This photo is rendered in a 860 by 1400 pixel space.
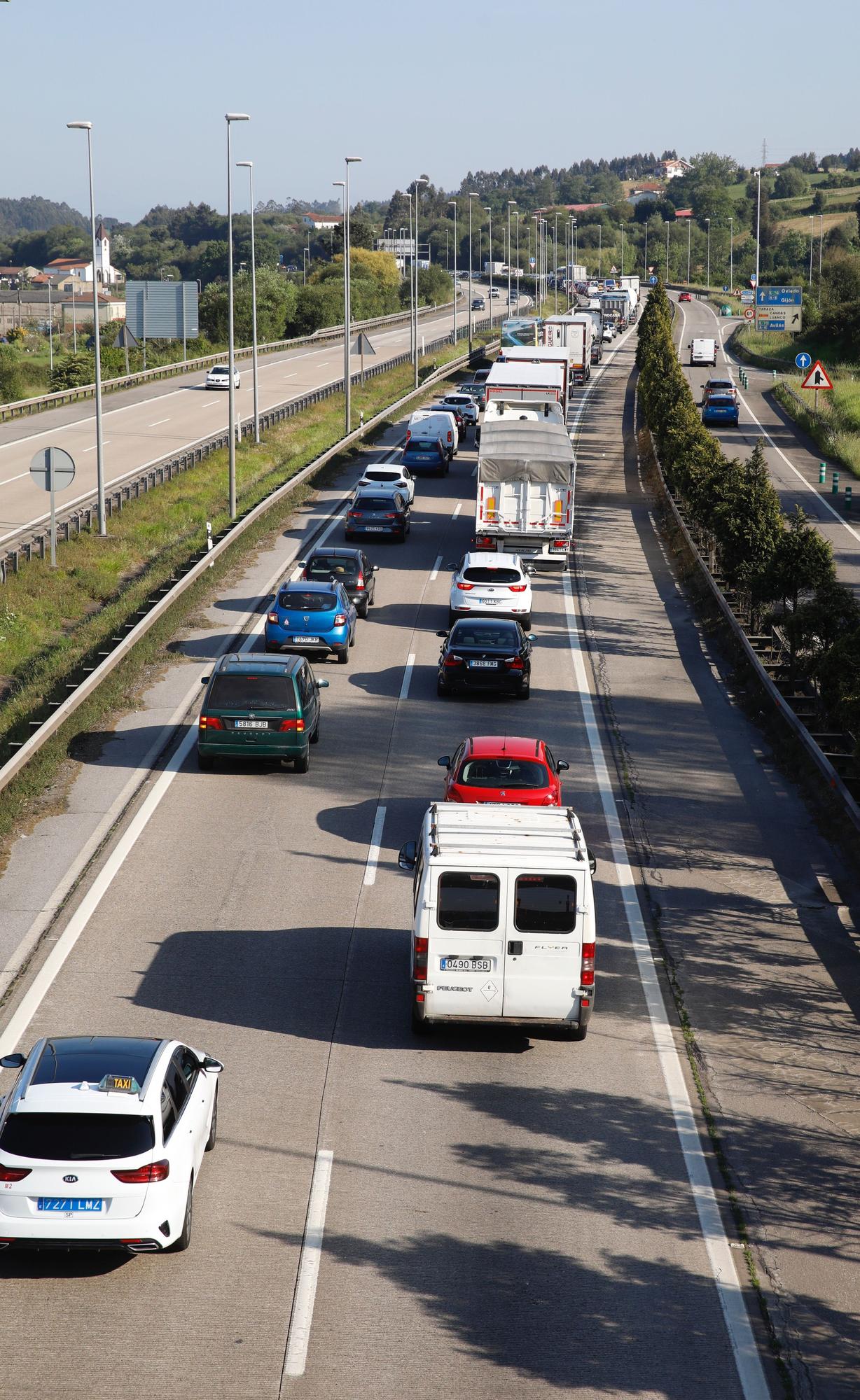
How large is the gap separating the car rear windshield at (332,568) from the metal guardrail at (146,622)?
257 cm

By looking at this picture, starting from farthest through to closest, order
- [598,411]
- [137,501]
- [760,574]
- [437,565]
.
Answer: [598,411] → [137,501] → [437,565] → [760,574]

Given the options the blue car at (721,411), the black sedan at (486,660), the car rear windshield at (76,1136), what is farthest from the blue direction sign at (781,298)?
the car rear windshield at (76,1136)

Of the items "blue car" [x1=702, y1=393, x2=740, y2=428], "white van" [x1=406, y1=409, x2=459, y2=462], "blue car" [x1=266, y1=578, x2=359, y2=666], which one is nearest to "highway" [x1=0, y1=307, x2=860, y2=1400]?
"blue car" [x1=266, y1=578, x2=359, y2=666]

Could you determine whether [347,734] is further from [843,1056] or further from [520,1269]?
[520,1269]

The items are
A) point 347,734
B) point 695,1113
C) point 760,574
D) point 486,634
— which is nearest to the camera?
point 695,1113

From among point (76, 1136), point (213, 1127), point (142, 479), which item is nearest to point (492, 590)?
point (213, 1127)

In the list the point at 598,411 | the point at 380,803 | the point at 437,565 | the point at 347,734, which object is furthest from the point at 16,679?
the point at 598,411

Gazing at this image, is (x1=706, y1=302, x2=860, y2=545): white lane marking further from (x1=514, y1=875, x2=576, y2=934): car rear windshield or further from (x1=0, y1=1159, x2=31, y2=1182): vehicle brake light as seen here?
(x1=0, y1=1159, x2=31, y2=1182): vehicle brake light

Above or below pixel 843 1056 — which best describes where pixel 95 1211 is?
above

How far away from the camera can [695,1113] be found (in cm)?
1215

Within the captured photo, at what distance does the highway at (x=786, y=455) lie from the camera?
43.3 m

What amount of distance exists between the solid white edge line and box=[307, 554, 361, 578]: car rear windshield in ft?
10.2

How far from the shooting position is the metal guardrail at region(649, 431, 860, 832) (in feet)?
63.2

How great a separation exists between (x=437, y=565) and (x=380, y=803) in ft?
59.9
